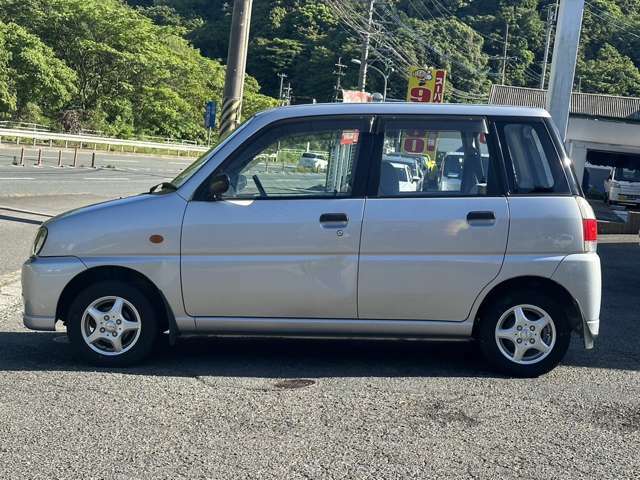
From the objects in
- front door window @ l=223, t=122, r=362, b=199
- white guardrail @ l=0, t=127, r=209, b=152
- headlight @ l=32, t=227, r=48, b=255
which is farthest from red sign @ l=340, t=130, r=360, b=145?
white guardrail @ l=0, t=127, r=209, b=152

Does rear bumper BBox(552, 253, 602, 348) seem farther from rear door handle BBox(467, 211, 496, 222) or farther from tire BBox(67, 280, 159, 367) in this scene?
tire BBox(67, 280, 159, 367)

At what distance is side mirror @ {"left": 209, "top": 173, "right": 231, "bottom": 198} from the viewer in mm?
6207

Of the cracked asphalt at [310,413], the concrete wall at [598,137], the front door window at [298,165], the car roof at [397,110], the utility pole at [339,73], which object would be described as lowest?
the cracked asphalt at [310,413]

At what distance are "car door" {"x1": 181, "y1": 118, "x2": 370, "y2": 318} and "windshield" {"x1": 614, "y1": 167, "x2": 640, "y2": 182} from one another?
1275 inches

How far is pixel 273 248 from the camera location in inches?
243

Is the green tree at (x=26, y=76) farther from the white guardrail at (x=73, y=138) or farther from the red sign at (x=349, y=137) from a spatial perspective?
the red sign at (x=349, y=137)

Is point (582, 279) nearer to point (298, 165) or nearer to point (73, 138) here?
point (298, 165)

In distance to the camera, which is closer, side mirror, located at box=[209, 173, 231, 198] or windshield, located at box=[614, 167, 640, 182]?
side mirror, located at box=[209, 173, 231, 198]

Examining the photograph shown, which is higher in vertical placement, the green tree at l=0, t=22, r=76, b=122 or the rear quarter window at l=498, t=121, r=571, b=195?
the green tree at l=0, t=22, r=76, b=122

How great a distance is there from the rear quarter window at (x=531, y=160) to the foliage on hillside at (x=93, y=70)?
5537 centimetres

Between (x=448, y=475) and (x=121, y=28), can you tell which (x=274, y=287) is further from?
(x=121, y=28)

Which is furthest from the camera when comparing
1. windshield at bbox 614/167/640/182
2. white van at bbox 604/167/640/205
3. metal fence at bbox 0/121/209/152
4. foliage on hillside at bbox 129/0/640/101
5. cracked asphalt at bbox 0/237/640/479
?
foliage on hillside at bbox 129/0/640/101

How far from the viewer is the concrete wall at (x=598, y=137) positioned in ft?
131

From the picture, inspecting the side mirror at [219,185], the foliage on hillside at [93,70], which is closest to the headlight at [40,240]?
the side mirror at [219,185]
